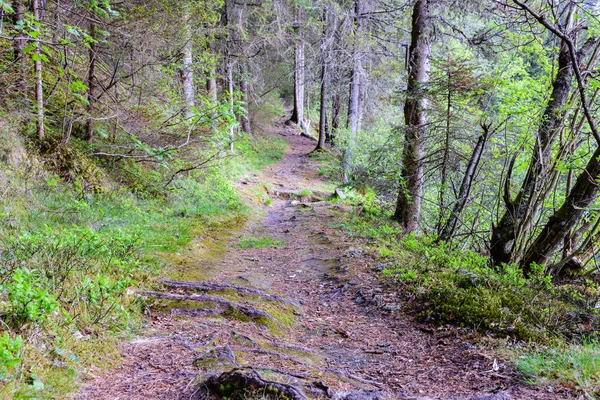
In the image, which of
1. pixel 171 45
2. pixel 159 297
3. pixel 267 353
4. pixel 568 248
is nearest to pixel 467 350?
pixel 267 353

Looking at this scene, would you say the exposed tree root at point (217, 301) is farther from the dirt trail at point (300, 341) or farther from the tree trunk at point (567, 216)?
the tree trunk at point (567, 216)

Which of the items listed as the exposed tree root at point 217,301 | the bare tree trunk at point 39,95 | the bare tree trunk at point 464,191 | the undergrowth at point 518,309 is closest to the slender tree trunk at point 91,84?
the bare tree trunk at point 39,95

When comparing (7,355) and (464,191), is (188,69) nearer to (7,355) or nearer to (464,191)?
(464,191)

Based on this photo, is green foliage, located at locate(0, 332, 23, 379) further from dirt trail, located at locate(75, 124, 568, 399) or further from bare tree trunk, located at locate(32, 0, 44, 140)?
bare tree trunk, located at locate(32, 0, 44, 140)

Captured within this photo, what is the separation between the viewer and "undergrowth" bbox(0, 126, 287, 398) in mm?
2520

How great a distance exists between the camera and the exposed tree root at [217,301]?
427cm

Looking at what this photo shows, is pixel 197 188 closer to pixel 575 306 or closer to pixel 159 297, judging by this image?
pixel 159 297

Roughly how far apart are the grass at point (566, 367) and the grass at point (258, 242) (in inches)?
232

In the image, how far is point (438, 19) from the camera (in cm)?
891

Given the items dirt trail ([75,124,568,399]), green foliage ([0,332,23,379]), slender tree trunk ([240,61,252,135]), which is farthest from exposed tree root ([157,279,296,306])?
slender tree trunk ([240,61,252,135])

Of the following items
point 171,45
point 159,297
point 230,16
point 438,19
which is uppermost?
point 230,16

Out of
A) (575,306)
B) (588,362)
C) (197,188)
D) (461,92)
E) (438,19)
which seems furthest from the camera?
(197,188)

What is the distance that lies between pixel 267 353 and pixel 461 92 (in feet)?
21.4

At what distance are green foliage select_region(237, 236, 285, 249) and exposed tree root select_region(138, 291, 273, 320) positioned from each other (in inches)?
144
